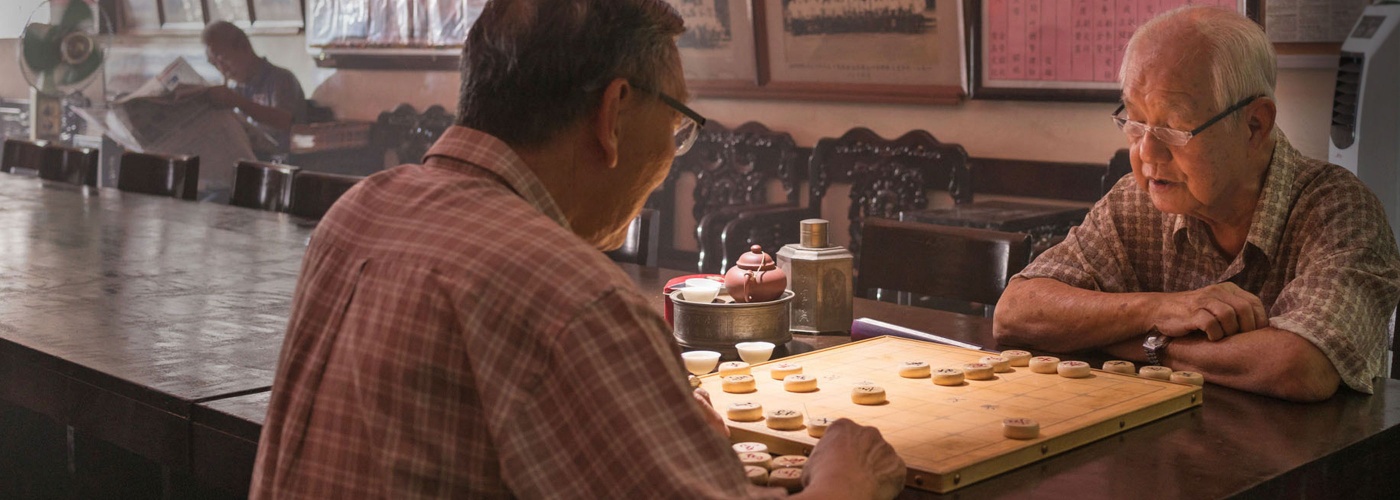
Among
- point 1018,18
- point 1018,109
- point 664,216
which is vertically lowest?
point 664,216

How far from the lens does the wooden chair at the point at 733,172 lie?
551 cm

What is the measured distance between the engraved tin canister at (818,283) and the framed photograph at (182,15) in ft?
25.7

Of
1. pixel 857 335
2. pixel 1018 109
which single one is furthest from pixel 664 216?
pixel 857 335

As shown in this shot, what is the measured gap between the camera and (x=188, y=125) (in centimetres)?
777

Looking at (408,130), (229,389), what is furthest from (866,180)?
(229,389)

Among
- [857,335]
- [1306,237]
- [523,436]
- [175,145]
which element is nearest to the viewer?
[523,436]

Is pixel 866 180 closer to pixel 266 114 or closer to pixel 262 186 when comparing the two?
pixel 262 186

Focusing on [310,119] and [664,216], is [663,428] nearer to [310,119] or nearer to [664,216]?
[664,216]

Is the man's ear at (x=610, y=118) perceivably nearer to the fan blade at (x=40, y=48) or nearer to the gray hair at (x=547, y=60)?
the gray hair at (x=547, y=60)

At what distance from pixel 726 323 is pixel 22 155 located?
579cm

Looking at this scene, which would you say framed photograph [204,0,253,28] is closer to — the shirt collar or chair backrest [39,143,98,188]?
chair backrest [39,143,98,188]

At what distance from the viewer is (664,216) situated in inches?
246

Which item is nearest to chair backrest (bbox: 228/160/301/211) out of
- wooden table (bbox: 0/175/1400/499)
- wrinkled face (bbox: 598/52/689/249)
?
wooden table (bbox: 0/175/1400/499)

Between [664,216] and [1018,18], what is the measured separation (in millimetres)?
2092
